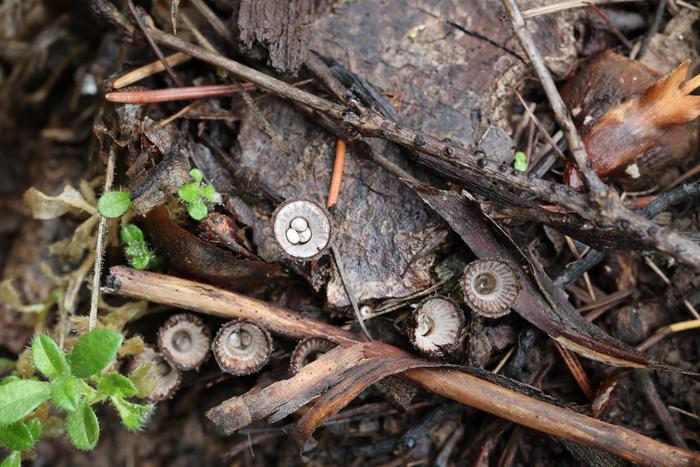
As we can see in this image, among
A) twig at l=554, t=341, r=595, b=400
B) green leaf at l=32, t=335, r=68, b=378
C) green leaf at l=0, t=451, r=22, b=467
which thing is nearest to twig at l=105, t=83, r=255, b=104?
green leaf at l=32, t=335, r=68, b=378

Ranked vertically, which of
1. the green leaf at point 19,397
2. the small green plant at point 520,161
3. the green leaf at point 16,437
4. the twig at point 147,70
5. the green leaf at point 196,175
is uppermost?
the twig at point 147,70

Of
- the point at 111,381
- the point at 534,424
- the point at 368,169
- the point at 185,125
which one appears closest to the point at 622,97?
the point at 368,169

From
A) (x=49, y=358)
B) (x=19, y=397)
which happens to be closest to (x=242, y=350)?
(x=49, y=358)

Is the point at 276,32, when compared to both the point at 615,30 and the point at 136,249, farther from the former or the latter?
the point at 615,30

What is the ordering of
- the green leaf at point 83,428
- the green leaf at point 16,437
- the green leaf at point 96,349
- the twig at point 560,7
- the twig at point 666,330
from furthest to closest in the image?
1. the twig at point 560,7
2. the twig at point 666,330
3. the green leaf at point 16,437
4. the green leaf at point 83,428
5. the green leaf at point 96,349

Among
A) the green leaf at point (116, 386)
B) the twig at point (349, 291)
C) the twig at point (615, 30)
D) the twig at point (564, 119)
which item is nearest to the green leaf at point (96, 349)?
the green leaf at point (116, 386)

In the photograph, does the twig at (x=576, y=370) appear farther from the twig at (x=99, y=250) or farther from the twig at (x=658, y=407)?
the twig at (x=99, y=250)

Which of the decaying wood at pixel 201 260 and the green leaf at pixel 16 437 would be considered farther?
the decaying wood at pixel 201 260
